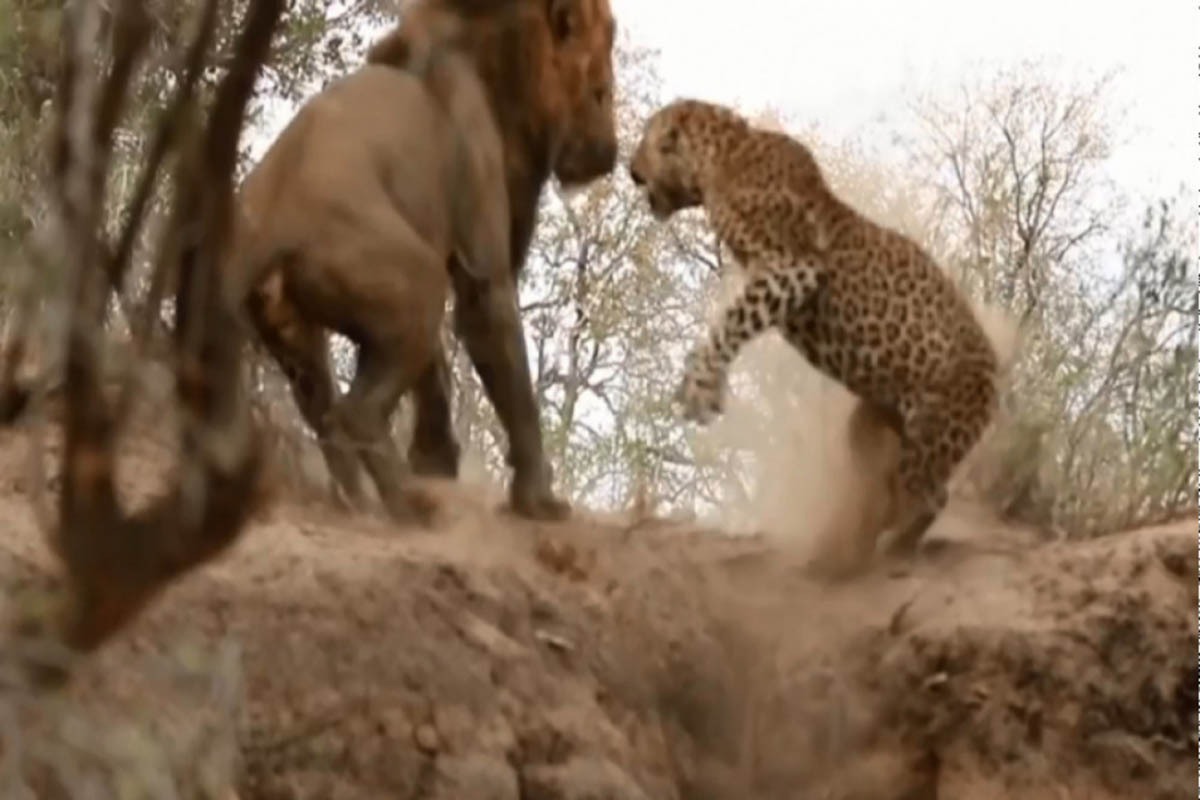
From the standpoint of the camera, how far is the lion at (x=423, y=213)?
12.6 ft

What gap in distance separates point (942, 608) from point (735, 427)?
1530mm

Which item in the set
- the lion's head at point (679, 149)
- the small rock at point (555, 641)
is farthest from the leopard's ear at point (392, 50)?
the small rock at point (555, 641)

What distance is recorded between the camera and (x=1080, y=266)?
6.58 m

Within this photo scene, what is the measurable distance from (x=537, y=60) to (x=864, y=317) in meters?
0.85

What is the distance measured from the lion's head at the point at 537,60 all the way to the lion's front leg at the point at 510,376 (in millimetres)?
391

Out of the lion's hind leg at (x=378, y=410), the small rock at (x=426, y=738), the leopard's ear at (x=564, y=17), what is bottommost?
the small rock at (x=426, y=738)

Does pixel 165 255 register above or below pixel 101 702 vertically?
above

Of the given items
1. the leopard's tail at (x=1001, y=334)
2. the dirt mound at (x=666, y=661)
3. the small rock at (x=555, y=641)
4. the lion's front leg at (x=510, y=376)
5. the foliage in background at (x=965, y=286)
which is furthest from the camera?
the foliage in background at (x=965, y=286)

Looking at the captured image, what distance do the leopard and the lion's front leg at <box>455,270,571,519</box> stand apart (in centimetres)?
34

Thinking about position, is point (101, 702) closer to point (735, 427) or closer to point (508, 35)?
point (508, 35)

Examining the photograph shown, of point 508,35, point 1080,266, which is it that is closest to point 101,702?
point 508,35

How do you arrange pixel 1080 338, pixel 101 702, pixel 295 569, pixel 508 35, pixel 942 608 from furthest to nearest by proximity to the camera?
pixel 1080 338
pixel 508 35
pixel 942 608
pixel 295 569
pixel 101 702

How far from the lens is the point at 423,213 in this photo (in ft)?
13.4

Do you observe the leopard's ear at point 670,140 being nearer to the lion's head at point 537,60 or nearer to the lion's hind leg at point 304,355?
the lion's head at point 537,60
